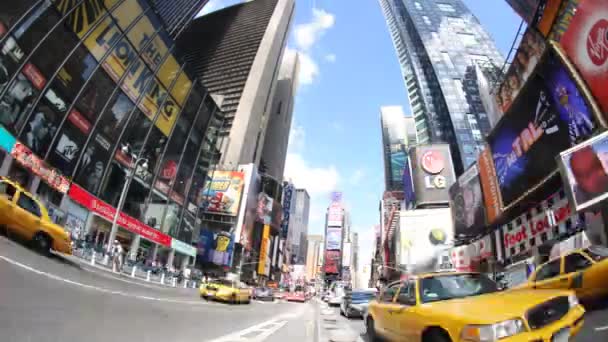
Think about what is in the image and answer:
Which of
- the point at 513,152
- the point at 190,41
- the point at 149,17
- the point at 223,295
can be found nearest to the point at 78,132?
the point at 149,17

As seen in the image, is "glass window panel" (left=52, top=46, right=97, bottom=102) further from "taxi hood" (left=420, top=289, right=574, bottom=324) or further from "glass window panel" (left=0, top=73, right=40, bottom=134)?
"taxi hood" (left=420, top=289, right=574, bottom=324)

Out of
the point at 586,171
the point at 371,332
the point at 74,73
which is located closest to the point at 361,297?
the point at 371,332

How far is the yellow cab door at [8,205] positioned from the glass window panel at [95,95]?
24.3 meters

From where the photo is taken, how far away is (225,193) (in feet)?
286

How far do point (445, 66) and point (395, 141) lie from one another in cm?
5617

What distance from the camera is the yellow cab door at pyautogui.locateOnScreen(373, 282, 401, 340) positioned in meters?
6.27

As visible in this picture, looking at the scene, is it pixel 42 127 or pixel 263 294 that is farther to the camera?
pixel 263 294

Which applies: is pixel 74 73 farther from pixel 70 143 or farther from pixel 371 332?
pixel 371 332

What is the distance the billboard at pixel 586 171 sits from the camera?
47.5ft

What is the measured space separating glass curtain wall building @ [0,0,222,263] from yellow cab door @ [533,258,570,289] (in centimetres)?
3132

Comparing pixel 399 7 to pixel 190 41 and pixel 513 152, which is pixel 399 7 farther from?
pixel 513 152

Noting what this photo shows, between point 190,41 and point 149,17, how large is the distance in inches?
Answer: 5185

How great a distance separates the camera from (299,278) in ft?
488

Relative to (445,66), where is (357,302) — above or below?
below
